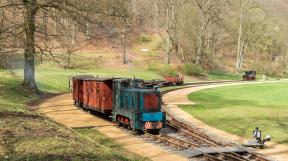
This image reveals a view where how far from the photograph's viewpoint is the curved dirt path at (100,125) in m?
19.4

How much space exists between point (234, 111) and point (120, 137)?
1449cm

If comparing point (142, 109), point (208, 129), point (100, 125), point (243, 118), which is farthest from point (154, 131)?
point (243, 118)

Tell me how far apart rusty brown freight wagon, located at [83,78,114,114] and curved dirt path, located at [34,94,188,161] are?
90cm

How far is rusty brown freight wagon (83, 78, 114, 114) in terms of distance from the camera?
2711 cm

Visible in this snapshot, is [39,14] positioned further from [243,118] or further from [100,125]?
[243,118]

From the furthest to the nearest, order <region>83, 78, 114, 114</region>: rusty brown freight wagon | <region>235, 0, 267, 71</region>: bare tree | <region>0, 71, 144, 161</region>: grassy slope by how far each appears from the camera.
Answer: <region>235, 0, 267, 71</region>: bare tree < <region>83, 78, 114, 114</region>: rusty brown freight wagon < <region>0, 71, 144, 161</region>: grassy slope

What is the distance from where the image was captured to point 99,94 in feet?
92.1

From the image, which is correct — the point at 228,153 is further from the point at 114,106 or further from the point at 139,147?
the point at 114,106

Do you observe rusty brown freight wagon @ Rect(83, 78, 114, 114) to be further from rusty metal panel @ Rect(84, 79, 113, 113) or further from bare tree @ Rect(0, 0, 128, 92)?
bare tree @ Rect(0, 0, 128, 92)

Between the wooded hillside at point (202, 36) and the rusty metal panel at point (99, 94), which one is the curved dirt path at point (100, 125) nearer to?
the rusty metal panel at point (99, 94)

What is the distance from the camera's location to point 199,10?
89500 mm

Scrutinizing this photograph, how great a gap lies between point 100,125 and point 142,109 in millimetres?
4150

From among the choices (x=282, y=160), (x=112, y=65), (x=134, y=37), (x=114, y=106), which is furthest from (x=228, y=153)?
(x=134, y=37)

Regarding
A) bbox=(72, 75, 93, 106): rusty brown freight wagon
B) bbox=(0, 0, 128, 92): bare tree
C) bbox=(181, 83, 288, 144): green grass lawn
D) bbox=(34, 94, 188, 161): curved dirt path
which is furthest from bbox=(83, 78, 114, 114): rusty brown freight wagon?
bbox=(181, 83, 288, 144): green grass lawn
